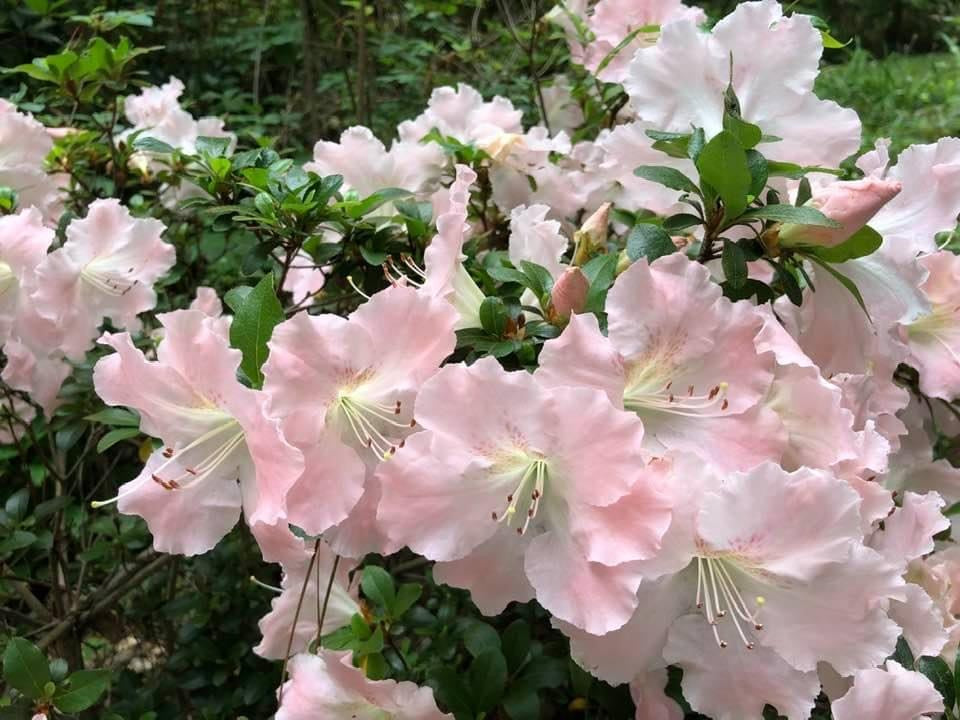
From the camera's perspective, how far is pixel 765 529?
26.8 inches

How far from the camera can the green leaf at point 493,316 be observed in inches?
32.1

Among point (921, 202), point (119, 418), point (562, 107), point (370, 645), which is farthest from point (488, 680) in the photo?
point (562, 107)

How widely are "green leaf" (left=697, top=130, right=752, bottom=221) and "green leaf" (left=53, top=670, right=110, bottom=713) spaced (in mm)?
918

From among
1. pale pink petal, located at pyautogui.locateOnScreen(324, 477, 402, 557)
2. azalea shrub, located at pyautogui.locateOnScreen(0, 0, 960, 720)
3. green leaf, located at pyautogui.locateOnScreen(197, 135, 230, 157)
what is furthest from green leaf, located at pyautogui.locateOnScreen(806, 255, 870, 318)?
green leaf, located at pyautogui.locateOnScreen(197, 135, 230, 157)

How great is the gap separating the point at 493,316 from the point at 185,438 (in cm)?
30

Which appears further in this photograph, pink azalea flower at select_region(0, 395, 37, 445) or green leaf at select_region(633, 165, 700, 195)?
pink azalea flower at select_region(0, 395, 37, 445)

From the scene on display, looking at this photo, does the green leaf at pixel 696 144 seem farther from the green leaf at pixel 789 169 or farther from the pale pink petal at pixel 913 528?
the pale pink petal at pixel 913 528

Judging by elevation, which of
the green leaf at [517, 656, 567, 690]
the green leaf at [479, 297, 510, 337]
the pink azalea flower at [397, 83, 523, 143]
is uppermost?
the green leaf at [479, 297, 510, 337]

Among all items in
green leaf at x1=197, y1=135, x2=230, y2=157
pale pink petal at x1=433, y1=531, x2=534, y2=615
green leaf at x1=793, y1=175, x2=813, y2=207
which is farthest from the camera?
green leaf at x1=197, y1=135, x2=230, y2=157

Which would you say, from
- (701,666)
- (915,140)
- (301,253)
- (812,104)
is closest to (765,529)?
(701,666)

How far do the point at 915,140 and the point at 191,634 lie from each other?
119 inches

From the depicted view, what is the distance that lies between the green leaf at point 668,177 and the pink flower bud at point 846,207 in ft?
0.33

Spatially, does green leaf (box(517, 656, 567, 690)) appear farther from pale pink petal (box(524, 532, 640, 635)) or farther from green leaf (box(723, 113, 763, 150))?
green leaf (box(723, 113, 763, 150))

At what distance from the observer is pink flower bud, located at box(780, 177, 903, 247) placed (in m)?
0.79
